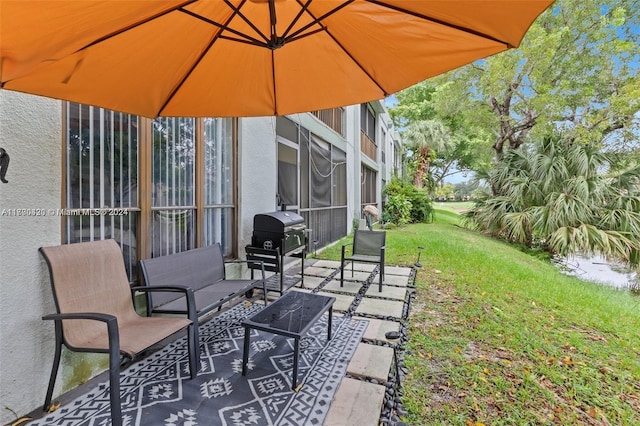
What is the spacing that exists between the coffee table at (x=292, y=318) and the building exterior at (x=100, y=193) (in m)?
1.33

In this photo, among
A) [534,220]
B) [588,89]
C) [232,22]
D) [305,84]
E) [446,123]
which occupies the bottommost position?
[534,220]

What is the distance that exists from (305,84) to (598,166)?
10.3 m

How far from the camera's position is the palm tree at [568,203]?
7.38 meters

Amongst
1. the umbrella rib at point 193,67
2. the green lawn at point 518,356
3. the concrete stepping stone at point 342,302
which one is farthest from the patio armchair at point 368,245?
the umbrella rib at point 193,67

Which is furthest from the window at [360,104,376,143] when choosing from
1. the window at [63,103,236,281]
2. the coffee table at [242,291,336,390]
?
the coffee table at [242,291,336,390]

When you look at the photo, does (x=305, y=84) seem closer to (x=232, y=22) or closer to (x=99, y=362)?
(x=232, y=22)

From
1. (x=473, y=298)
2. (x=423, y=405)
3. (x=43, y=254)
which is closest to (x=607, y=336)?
(x=473, y=298)

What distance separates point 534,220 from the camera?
28.4 feet

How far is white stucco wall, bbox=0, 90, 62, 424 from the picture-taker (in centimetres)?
187

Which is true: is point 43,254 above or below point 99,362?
above

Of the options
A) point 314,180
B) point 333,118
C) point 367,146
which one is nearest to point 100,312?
point 314,180

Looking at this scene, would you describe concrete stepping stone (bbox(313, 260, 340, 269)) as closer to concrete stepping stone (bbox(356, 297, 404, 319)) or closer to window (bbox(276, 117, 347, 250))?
window (bbox(276, 117, 347, 250))

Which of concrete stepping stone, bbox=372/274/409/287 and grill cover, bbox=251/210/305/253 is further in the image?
concrete stepping stone, bbox=372/274/409/287

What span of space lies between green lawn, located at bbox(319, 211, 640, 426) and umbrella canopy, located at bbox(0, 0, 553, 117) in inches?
94.9
